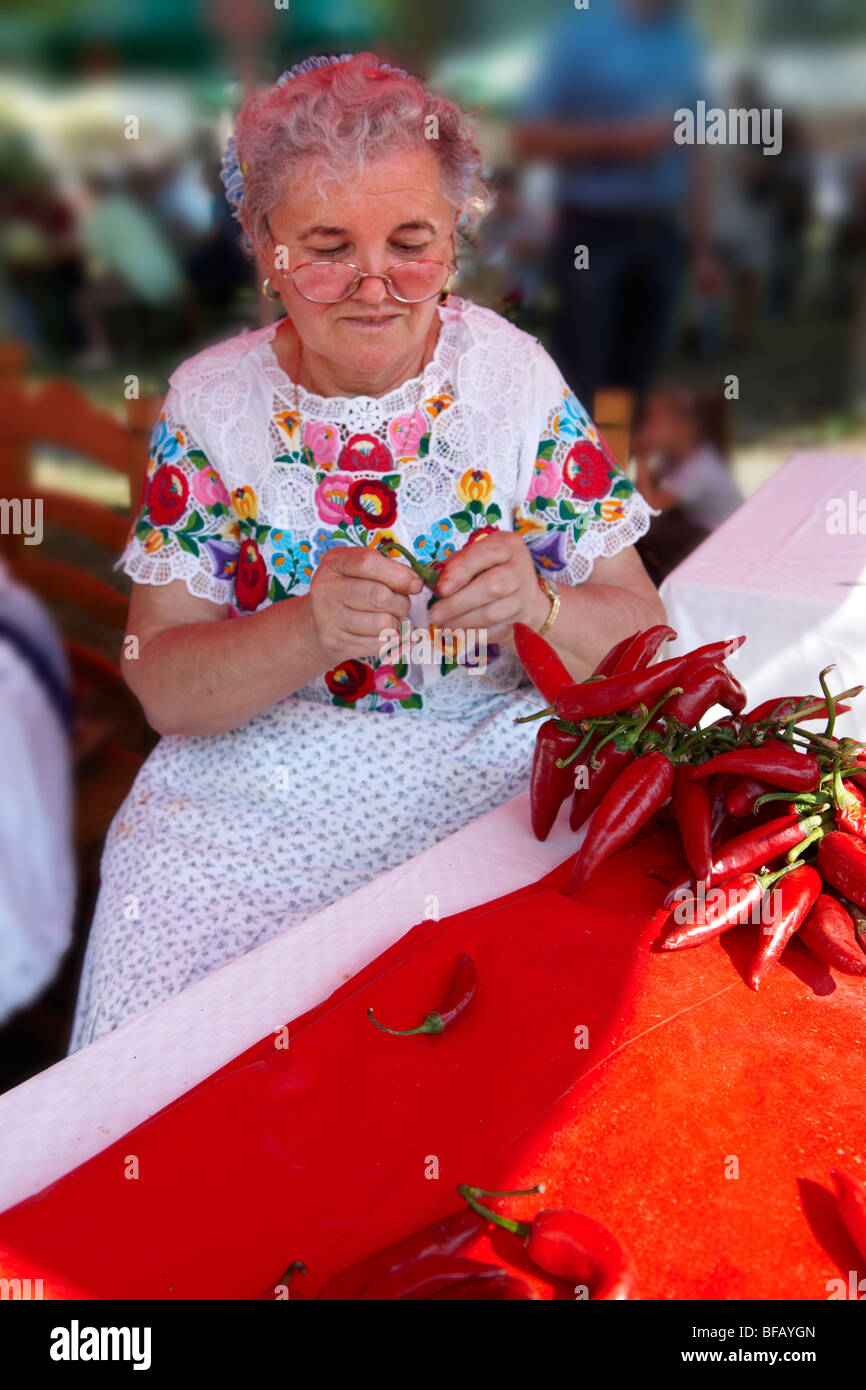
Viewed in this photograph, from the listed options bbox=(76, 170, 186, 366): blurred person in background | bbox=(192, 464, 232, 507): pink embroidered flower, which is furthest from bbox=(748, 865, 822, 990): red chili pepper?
bbox=(76, 170, 186, 366): blurred person in background

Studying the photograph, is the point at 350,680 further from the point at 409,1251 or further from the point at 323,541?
the point at 409,1251

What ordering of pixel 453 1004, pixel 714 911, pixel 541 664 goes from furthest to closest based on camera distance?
pixel 541 664 → pixel 714 911 → pixel 453 1004

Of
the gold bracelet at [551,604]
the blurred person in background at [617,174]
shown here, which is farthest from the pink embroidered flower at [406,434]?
the blurred person in background at [617,174]

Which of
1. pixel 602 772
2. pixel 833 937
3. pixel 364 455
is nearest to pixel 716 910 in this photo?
pixel 833 937

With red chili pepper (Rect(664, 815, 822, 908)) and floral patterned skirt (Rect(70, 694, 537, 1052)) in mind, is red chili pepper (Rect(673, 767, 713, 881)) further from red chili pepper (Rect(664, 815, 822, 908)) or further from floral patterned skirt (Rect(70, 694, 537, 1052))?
floral patterned skirt (Rect(70, 694, 537, 1052))

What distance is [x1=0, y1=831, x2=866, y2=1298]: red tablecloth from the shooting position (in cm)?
91

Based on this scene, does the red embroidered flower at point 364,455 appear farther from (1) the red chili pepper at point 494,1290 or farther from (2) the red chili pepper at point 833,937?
(1) the red chili pepper at point 494,1290

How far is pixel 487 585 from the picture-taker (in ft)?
5.28

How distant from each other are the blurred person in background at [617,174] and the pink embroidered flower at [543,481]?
2124mm

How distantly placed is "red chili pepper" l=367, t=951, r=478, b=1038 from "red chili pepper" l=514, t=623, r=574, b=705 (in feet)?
1.40

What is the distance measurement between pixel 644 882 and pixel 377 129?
1.10 m

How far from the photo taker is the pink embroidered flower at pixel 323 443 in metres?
1.93

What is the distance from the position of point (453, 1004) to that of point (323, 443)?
3.47ft

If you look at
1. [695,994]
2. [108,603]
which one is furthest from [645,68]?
[695,994]
